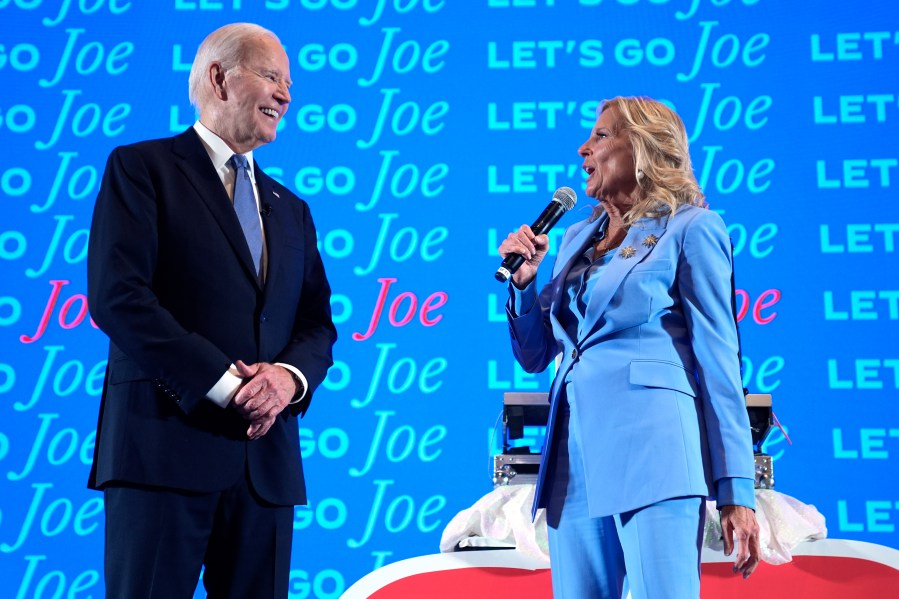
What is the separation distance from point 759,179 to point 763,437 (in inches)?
59.0

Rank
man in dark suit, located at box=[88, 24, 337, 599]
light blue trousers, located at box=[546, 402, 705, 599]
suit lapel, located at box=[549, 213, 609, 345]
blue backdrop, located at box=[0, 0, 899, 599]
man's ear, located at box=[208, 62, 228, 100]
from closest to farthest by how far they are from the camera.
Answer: light blue trousers, located at box=[546, 402, 705, 599]
man in dark suit, located at box=[88, 24, 337, 599]
suit lapel, located at box=[549, 213, 609, 345]
man's ear, located at box=[208, 62, 228, 100]
blue backdrop, located at box=[0, 0, 899, 599]

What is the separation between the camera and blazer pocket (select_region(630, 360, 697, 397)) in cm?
169

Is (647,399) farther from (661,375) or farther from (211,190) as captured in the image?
(211,190)

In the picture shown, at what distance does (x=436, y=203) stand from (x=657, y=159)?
72.3 inches

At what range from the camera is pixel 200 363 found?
5.61ft

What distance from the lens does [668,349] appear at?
175 centimetres

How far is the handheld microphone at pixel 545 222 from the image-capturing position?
1.84 metres

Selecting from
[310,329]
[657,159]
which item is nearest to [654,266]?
[657,159]

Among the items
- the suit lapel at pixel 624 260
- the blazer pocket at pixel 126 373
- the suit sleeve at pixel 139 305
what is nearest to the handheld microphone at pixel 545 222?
the suit lapel at pixel 624 260

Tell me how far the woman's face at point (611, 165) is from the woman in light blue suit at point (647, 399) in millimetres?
20

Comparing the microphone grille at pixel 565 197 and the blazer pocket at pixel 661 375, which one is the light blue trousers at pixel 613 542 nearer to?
the blazer pocket at pixel 661 375

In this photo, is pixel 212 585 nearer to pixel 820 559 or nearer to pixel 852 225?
pixel 820 559

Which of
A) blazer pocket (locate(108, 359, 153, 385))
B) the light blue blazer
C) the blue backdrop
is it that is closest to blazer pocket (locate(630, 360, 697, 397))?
the light blue blazer

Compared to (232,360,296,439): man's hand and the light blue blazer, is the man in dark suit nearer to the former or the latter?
(232,360,296,439): man's hand
